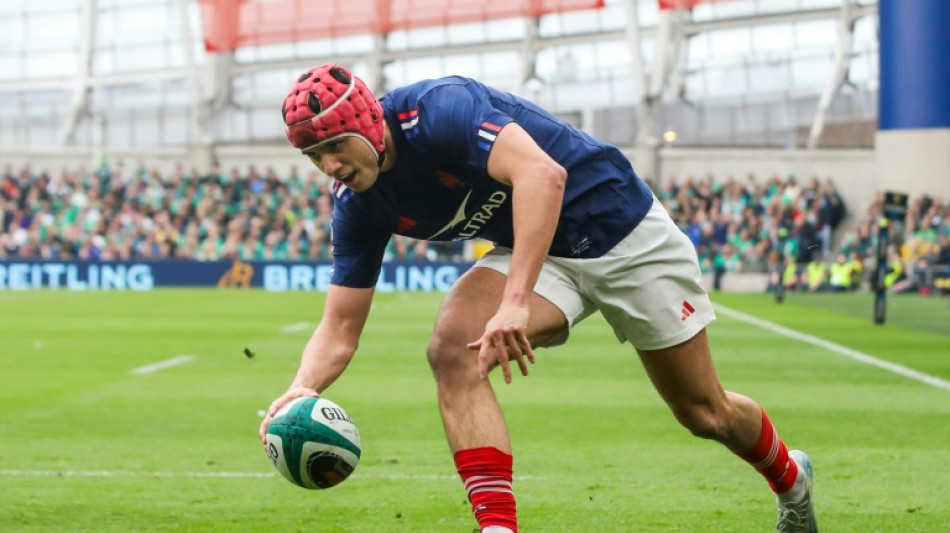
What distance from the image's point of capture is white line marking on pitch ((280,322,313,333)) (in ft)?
66.7

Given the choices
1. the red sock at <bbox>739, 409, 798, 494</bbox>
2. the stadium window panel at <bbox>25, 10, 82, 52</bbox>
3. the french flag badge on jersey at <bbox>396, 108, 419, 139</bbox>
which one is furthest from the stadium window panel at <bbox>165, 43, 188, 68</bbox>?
the french flag badge on jersey at <bbox>396, 108, 419, 139</bbox>

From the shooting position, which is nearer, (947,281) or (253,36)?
(947,281)

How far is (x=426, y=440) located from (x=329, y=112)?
4.82 metres

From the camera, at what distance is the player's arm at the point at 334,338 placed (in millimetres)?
5973

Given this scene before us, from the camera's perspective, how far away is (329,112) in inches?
198

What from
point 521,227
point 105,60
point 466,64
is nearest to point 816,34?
point 466,64

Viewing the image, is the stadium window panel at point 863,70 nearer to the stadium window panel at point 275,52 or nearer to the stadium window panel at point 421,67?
the stadium window panel at point 421,67

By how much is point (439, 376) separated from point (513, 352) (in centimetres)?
59

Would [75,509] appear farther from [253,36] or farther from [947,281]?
[253,36]

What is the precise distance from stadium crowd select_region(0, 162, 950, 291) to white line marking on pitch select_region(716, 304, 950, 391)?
7060 millimetres

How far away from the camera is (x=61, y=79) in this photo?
5628cm

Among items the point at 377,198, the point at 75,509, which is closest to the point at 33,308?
the point at 75,509

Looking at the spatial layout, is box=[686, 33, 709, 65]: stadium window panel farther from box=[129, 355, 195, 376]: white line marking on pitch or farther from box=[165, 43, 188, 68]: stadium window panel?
box=[129, 355, 195, 376]: white line marking on pitch

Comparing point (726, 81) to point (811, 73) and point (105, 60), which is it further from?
point (105, 60)
